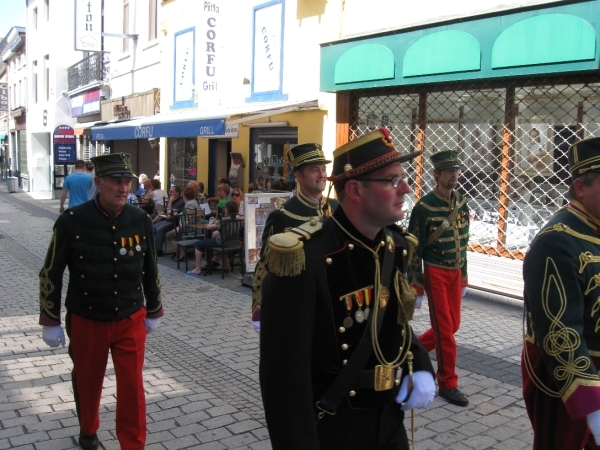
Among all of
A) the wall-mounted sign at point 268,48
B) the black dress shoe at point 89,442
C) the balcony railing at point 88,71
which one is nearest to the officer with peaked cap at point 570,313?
the black dress shoe at point 89,442

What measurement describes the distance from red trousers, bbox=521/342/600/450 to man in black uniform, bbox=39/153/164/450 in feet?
7.66

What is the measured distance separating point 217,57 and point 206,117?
12.3 feet

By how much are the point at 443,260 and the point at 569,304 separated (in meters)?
2.50

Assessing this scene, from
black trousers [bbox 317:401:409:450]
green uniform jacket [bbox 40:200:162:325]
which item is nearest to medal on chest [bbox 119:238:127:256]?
green uniform jacket [bbox 40:200:162:325]

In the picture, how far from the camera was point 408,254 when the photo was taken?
2.66 metres

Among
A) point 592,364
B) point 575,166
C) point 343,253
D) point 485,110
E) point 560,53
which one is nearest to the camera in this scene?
point 343,253

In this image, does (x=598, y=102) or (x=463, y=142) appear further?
(x=463, y=142)

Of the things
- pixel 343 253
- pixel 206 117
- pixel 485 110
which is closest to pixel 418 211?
pixel 343 253

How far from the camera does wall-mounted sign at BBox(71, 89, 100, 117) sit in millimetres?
23094

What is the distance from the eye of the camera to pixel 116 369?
3.98 metres

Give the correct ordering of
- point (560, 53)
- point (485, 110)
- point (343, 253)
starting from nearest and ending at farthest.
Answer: point (343, 253)
point (560, 53)
point (485, 110)

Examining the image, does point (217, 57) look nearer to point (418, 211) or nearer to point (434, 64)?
point (434, 64)

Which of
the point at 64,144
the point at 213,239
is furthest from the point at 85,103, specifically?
the point at 213,239

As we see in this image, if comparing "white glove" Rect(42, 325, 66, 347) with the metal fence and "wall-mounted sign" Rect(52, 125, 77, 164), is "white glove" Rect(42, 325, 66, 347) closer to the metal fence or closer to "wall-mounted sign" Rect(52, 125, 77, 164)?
the metal fence
